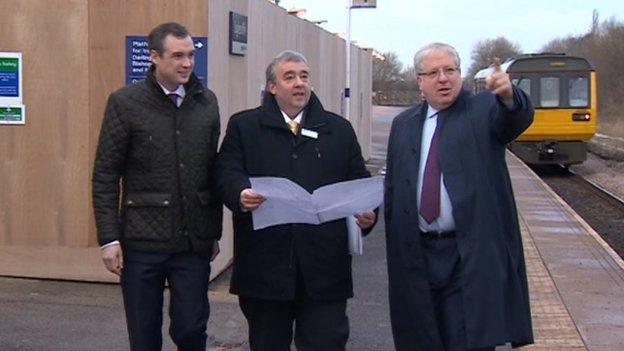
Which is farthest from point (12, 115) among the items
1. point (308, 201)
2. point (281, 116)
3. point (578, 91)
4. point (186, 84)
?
point (578, 91)

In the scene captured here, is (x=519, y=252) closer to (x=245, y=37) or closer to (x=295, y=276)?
(x=295, y=276)

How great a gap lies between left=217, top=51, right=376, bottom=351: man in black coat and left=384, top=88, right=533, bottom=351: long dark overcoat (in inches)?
16.1

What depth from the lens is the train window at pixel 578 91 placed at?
994 inches

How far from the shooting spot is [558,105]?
2525 cm

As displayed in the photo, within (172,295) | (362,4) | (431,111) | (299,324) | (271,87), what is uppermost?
(362,4)

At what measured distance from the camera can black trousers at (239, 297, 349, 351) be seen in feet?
15.7

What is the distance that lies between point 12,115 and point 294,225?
4256 millimetres

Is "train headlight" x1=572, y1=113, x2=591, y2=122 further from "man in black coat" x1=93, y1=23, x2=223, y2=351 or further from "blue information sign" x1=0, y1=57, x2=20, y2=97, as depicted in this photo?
"man in black coat" x1=93, y1=23, x2=223, y2=351

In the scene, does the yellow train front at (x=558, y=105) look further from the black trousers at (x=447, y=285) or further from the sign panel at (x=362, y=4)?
the black trousers at (x=447, y=285)

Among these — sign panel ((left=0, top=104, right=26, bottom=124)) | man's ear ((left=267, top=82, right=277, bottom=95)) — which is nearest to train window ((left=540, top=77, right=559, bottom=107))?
sign panel ((left=0, top=104, right=26, bottom=124))

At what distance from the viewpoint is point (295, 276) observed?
4734mm

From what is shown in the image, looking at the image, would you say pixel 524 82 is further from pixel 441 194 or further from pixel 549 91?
pixel 441 194

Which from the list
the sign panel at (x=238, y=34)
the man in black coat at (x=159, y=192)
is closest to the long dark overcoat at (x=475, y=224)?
the man in black coat at (x=159, y=192)

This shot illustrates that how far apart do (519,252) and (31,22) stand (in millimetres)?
5211
